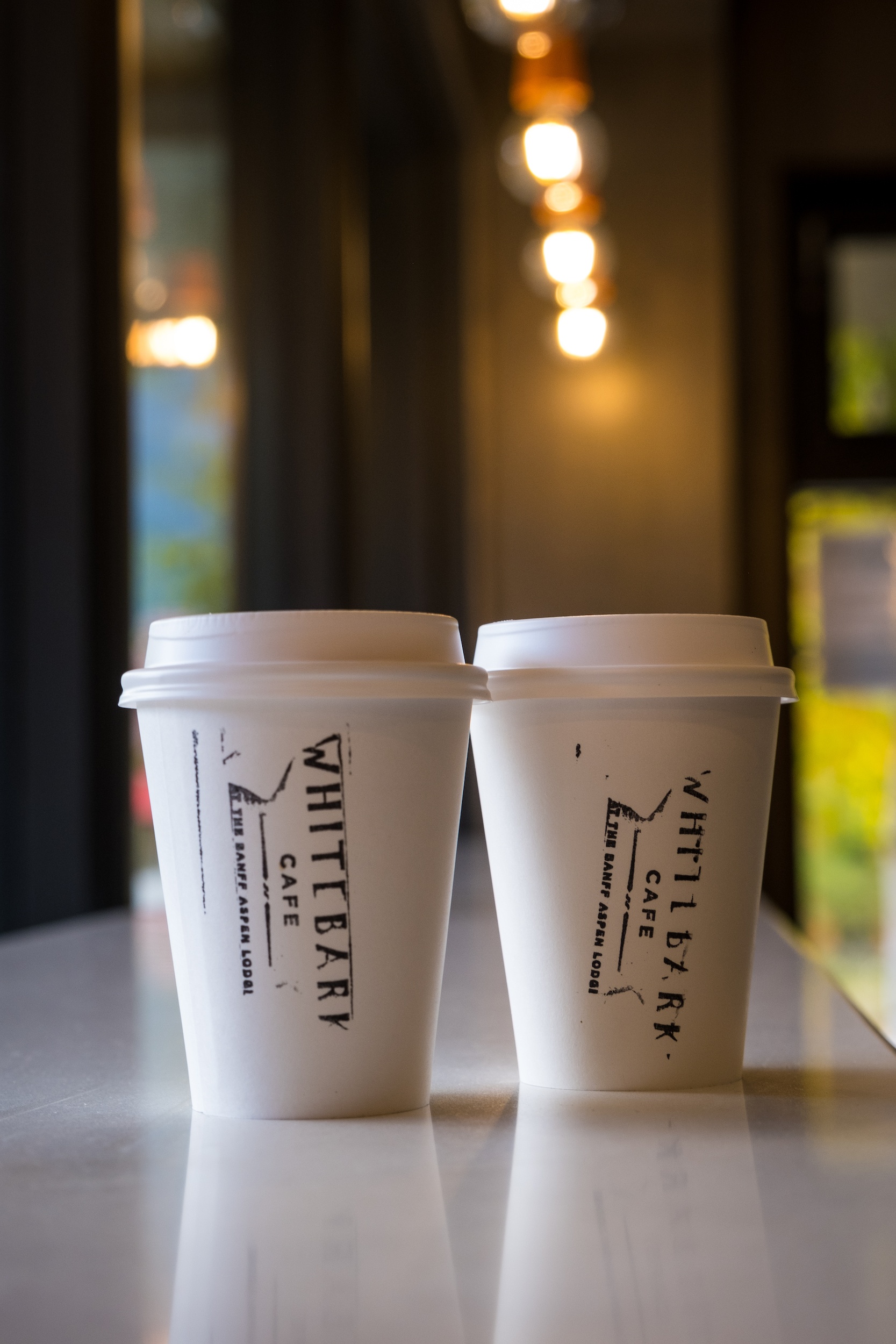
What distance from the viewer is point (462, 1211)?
1.35ft

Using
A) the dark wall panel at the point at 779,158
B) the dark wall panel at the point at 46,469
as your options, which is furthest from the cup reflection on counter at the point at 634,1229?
the dark wall panel at the point at 779,158

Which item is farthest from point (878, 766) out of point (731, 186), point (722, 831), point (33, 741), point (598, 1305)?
point (598, 1305)


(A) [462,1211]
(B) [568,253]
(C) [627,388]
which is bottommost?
(A) [462,1211]

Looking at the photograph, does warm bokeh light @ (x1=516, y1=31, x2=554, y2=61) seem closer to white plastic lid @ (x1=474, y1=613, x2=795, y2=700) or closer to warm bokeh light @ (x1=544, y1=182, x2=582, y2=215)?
warm bokeh light @ (x1=544, y1=182, x2=582, y2=215)

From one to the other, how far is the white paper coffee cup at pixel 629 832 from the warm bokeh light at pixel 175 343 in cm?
119

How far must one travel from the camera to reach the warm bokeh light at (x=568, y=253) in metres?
3.02

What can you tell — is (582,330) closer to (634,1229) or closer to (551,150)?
(551,150)

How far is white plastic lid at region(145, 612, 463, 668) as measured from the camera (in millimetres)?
513

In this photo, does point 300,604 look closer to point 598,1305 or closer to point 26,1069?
point 26,1069

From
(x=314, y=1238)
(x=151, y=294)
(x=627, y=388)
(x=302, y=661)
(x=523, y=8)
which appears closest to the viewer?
(x=314, y=1238)

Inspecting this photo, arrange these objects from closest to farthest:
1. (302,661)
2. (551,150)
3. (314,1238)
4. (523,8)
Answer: (314,1238) → (302,661) → (523,8) → (551,150)

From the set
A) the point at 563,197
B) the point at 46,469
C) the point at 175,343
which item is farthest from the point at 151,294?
the point at 563,197

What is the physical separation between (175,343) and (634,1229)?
5.70ft

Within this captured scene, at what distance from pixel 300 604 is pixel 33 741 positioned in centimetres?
87
